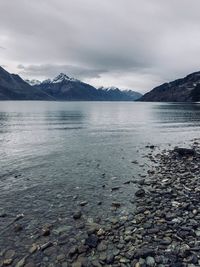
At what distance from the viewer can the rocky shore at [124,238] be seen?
11.3 meters

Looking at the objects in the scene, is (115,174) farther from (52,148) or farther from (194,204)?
(52,148)

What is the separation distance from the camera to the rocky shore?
36.9 ft

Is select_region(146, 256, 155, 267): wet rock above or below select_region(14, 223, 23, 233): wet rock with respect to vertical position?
above

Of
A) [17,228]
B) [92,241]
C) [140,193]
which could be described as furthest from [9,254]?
[140,193]

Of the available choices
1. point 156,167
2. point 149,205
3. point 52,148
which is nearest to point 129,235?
point 149,205

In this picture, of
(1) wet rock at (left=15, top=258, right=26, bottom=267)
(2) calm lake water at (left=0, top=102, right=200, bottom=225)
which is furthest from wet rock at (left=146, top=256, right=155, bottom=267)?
(2) calm lake water at (left=0, top=102, right=200, bottom=225)

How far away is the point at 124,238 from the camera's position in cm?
1281

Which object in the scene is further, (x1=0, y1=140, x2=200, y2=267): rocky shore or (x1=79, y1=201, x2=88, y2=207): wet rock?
(x1=79, y1=201, x2=88, y2=207): wet rock

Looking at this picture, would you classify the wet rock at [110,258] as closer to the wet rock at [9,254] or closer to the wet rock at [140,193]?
the wet rock at [9,254]

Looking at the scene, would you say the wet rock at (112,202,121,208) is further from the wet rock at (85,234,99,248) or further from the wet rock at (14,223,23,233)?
the wet rock at (14,223,23,233)

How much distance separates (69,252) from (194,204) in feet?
28.7

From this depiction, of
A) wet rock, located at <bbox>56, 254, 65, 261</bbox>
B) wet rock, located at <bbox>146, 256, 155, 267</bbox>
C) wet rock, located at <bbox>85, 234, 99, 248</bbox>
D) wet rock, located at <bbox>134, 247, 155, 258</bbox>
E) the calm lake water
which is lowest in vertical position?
the calm lake water

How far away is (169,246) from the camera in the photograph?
11859 millimetres

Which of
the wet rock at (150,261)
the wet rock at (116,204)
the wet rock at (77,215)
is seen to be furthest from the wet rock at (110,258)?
the wet rock at (116,204)
